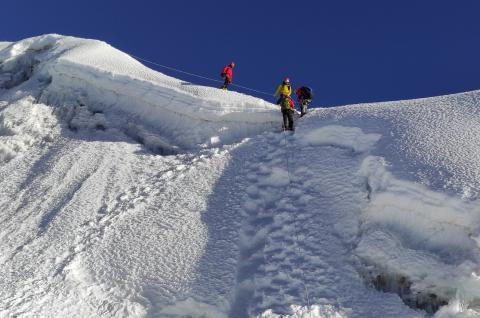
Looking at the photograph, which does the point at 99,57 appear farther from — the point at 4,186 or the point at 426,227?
the point at 426,227

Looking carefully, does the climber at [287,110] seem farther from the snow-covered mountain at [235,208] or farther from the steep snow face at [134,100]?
the steep snow face at [134,100]

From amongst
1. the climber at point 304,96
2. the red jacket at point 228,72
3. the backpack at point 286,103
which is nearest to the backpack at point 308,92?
the climber at point 304,96

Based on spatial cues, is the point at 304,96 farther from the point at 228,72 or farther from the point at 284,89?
the point at 228,72

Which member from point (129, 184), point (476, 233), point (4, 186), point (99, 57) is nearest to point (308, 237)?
point (476, 233)

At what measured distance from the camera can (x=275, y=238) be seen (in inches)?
468

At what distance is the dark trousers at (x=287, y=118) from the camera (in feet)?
51.4

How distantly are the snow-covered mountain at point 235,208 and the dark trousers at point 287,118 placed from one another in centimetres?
34

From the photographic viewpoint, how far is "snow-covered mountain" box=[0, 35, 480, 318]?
397 inches

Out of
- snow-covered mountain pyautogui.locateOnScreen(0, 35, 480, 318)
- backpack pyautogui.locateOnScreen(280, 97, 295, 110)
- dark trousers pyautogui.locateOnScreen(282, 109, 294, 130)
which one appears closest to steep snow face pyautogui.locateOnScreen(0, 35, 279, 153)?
snow-covered mountain pyautogui.locateOnScreen(0, 35, 480, 318)

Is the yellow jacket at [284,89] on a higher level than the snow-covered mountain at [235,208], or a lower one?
higher

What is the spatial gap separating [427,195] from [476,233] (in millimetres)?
1217

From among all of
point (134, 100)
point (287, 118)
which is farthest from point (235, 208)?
point (134, 100)

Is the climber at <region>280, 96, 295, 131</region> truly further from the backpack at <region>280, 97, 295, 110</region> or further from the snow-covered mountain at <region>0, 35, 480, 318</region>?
the snow-covered mountain at <region>0, 35, 480, 318</region>

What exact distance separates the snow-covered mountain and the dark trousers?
34 centimetres
